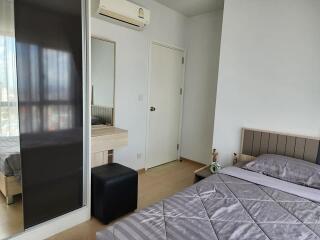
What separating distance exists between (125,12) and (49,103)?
1523 mm

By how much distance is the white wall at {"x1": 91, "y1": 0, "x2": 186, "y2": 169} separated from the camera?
297cm

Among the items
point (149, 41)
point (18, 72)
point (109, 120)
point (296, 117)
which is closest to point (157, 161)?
point (109, 120)

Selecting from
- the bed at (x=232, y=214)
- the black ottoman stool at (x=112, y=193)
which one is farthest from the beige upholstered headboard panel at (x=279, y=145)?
the black ottoman stool at (x=112, y=193)

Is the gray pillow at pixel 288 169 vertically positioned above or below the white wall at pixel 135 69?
below

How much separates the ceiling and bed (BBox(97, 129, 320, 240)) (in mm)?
2498

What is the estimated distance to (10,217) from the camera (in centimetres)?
173

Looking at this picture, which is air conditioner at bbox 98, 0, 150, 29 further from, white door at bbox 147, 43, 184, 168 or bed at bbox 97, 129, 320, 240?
bed at bbox 97, 129, 320, 240

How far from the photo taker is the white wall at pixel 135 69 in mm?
2975

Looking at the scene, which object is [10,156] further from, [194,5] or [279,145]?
[194,5]

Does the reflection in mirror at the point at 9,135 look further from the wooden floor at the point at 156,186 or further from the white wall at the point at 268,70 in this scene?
the white wall at the point at 268,70

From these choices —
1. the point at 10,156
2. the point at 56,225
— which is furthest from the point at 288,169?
the point at 10,156

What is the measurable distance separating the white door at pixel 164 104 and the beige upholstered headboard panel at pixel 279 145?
1462 millimetres

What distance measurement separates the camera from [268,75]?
8.27ft

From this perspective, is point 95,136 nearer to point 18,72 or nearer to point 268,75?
point 18,72
